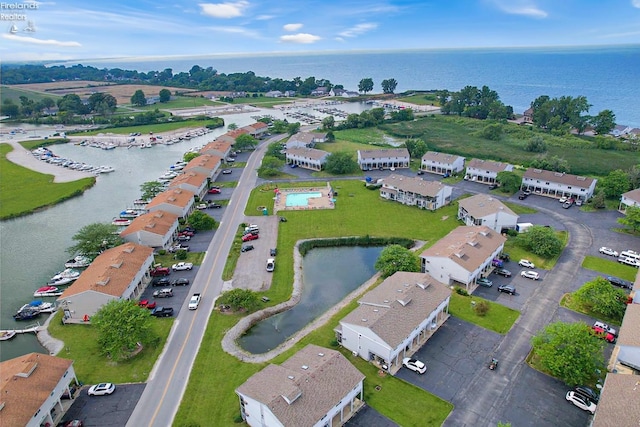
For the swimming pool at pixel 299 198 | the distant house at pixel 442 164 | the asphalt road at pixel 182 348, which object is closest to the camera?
the asphalt road at pixel 182 348

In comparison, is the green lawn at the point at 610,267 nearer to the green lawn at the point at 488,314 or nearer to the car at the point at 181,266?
the green lawn at the point at 488,314

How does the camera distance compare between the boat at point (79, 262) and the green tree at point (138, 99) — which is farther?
the green tree at point (138, 99)

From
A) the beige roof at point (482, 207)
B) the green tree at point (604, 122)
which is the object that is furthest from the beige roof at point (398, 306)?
the green tree at point (604, 122)

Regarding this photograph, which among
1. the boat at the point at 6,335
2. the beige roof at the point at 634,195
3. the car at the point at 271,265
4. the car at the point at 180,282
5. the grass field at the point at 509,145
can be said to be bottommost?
the boat at the point at 6,335

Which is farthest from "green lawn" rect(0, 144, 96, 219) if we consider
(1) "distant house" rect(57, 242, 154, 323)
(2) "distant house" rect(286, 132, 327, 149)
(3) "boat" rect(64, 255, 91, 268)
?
(2) "distant house" rect(286, 132, 327, 149)

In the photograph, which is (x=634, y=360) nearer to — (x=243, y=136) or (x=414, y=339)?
(x=414, y=339)

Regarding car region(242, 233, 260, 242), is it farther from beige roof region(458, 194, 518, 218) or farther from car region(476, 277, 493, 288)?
beige roof region(458, 194, 518, 218)
